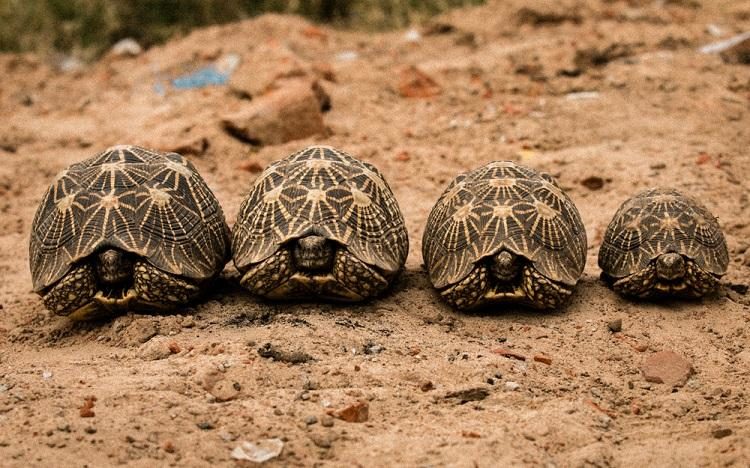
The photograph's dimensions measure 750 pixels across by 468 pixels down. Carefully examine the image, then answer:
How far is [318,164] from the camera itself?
210 inches

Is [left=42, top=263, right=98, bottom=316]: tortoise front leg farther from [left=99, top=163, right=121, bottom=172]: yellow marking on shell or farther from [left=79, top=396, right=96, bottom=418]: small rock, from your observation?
[left=79, top=396, right=96, bottom=418]: small rock

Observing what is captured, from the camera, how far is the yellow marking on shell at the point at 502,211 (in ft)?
17.1

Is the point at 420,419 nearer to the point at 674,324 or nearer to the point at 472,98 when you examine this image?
the point at 674,324

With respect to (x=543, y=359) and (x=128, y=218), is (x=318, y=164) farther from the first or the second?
(x=543, y=359)

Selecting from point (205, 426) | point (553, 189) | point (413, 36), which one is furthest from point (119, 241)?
point (413, 36)

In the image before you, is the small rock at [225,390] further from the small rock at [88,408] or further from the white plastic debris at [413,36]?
the white plastic debris at [413,36]

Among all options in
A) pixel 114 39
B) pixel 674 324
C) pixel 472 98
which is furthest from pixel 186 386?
pixel 114 39

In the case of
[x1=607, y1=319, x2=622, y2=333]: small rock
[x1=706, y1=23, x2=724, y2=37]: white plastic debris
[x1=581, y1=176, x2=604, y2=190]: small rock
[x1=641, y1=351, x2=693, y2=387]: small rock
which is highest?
[x1=706, y1=23, x2=724, y2=37]: white plastic debris

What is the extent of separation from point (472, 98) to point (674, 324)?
4174mm

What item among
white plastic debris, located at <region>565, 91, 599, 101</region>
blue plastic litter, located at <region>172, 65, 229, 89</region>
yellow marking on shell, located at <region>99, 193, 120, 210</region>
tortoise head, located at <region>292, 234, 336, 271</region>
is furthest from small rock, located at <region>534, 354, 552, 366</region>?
blue plastic litter, located at <region>172, 65, 229, 89</region>

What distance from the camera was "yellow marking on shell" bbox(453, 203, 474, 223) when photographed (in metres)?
5.32

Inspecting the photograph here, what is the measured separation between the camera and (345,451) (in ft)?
12.9

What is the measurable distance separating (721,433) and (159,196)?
2921 millimetres

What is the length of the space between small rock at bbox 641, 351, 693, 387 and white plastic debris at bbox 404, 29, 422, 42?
669 cm
